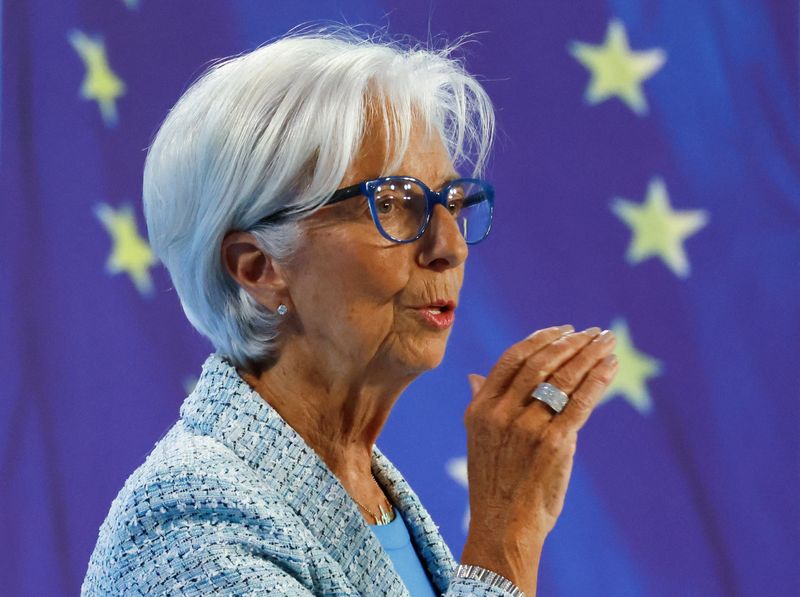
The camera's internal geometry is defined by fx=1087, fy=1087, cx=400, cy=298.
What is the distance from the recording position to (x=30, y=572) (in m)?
2.34

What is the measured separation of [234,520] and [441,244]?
40 centimetres

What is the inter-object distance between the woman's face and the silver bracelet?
26 centimetres

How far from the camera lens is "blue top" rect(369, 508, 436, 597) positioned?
1.37 metres

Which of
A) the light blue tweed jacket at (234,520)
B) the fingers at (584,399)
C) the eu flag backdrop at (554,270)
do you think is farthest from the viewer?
the eu flag backdrop at (554,270)

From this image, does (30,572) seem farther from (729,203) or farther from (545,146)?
(729,203)

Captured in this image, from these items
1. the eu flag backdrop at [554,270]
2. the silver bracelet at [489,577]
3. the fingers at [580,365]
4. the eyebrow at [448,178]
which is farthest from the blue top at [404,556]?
the eu flag backdrop at [554,270]

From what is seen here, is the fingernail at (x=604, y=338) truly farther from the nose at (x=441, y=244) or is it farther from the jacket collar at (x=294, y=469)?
the jacket collar at (x=294, y=469)

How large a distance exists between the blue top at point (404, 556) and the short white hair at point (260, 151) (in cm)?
27

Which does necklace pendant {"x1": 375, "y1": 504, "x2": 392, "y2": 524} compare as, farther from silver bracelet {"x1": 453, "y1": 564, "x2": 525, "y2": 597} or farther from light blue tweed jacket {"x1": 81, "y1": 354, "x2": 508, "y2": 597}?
silver bracelet {"x1": 453, "y1": 564, "x2": 525, "y2": 597}

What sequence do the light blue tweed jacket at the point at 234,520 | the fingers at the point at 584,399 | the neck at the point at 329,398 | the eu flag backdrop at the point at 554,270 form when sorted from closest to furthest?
the light blue tweed jacket at the point at 234,520 < the fingers at the point at 584,399 < the neck at the point at 329,398 < the eu flag backdrop at the point at 554,270

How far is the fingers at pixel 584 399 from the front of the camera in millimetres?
1219

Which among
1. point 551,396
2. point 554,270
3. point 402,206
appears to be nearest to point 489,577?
point 551,396

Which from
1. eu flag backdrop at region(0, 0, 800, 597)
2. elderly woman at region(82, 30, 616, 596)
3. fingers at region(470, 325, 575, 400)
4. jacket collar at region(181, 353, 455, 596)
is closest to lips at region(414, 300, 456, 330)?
elderly woman at region(82, 30, 616, 596)

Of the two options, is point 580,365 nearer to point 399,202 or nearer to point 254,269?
point 399,202
